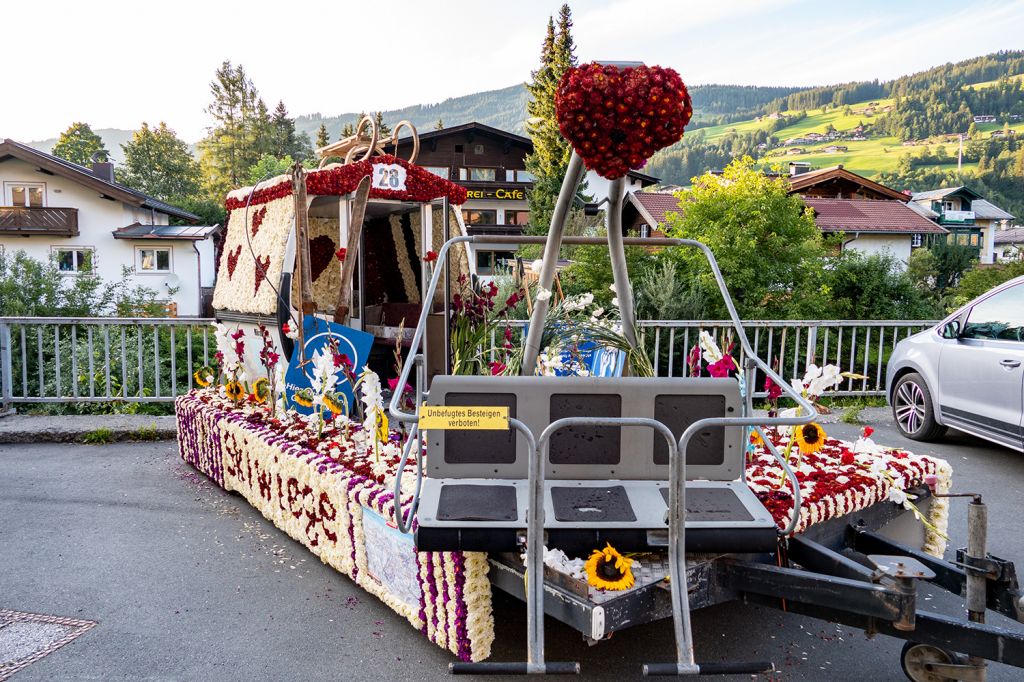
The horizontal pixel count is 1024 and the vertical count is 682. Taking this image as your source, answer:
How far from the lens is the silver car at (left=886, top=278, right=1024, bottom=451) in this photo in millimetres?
6031

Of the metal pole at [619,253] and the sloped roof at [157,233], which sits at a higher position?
the sloped roof at [157,233]

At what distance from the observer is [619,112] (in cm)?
288

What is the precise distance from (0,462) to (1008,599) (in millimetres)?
7250

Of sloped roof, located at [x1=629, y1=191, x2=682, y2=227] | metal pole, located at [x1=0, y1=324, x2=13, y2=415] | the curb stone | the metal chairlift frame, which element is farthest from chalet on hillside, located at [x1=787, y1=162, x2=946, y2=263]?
the metal chairlift frame

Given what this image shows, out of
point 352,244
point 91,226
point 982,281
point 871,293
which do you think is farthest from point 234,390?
point 91,226

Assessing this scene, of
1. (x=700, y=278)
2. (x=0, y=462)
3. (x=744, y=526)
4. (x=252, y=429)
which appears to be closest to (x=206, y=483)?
(x=252, y=429)

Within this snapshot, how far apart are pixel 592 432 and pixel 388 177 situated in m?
4.52

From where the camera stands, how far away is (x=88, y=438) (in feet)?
24.3

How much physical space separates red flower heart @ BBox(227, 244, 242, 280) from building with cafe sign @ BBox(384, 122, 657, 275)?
36871mm

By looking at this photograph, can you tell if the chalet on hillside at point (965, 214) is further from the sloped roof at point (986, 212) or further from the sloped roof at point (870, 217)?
the sloped roof at point (870, 217)

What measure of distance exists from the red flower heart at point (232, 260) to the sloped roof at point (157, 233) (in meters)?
33.2

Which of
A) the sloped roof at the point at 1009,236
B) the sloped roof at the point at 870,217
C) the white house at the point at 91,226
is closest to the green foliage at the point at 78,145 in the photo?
the white house at the point at 91,226

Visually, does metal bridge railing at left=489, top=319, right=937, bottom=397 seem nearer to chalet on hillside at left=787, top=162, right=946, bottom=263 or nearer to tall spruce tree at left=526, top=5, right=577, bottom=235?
tall spruce tree at left=526, top=5, right=577, bottom=235

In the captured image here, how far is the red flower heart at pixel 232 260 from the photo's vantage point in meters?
7.98
